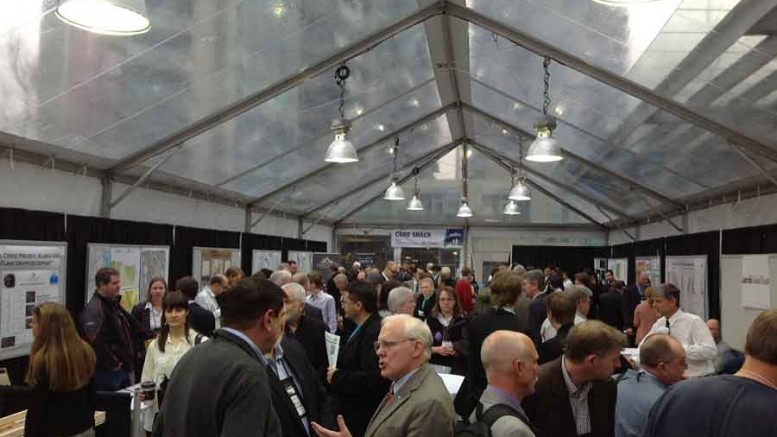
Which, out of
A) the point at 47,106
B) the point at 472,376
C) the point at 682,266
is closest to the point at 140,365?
the point at 47,106

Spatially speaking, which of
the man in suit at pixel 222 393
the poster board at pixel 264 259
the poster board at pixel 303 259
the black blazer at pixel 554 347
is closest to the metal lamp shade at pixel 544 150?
the black blazer at pixel 554 347

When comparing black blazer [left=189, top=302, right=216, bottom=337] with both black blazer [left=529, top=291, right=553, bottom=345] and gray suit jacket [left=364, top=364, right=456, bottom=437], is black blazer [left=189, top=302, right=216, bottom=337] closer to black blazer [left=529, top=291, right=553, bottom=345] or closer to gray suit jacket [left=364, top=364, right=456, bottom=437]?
black blazer [left=529, top=291, right=553, bottom=345]

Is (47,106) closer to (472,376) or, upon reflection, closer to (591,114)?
(472,376)

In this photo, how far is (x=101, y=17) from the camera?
2.69 meters

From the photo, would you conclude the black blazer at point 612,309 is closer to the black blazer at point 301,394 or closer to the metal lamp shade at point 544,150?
the metal lamp shade at point 544,150

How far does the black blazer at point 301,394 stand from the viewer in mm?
2473

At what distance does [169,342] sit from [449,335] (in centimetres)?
252

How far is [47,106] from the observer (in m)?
5.09

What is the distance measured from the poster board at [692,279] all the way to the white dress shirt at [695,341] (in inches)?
179

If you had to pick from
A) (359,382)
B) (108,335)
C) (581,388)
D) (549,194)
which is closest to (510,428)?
(581,388)

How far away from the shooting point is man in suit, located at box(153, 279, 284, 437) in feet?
6.08

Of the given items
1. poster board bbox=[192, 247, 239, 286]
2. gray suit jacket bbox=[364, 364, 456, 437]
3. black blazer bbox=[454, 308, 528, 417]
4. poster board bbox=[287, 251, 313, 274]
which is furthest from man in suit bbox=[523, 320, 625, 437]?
poster board bbox=[287, 251, 313, 274]

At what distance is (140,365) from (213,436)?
4165mm

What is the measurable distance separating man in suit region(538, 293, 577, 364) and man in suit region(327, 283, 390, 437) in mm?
1066
